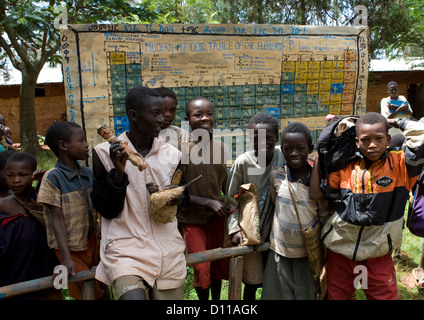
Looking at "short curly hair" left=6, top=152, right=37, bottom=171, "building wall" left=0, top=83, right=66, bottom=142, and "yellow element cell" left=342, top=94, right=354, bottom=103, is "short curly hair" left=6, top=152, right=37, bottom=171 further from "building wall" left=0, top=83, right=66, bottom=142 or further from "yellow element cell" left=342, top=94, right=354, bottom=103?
"building wall" left=0, top=83, right=66, bottom=142

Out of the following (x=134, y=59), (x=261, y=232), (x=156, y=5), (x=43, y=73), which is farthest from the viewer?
(x=43, y=73)

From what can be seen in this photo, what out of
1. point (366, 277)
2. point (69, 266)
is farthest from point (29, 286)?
point (366, 277)

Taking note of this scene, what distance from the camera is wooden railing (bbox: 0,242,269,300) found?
1.88m

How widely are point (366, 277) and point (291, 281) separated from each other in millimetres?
477

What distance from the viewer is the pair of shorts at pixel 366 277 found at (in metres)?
2.16

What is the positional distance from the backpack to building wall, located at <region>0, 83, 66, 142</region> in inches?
493

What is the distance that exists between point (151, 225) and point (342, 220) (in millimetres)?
1189

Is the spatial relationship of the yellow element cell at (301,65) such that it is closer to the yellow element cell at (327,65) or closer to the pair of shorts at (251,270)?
the yellow element cell at (327,65)

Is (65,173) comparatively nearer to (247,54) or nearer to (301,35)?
(247,54)

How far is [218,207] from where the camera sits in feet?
8.07

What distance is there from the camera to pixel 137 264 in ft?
6.14

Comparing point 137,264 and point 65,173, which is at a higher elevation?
point 65,173

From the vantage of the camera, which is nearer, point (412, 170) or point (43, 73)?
point (412, 170)
